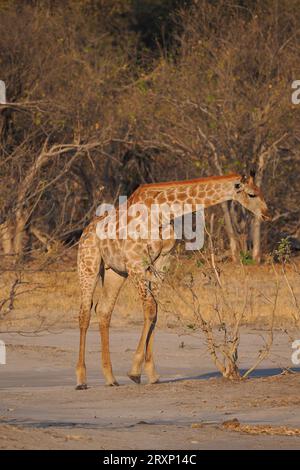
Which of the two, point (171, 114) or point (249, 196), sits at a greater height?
point (171, 114)

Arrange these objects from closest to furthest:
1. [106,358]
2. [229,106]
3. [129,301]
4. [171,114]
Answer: [106,358], [129,301], [229,106], [171,114]

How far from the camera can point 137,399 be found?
1086 cm

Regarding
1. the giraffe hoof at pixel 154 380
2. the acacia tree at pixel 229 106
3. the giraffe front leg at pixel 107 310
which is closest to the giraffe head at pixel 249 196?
the giraffe front leg at pixel 107 310

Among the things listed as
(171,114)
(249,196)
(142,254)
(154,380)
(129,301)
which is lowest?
(154,380)

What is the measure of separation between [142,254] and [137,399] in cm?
182

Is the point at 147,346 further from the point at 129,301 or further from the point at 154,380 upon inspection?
the point at 129,301

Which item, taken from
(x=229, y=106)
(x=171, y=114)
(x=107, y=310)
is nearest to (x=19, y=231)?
(x=171, y=114)

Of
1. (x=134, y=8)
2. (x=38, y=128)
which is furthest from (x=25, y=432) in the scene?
(x=134, y=8)

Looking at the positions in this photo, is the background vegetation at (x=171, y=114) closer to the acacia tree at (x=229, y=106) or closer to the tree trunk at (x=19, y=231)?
the acacia tree at (x=229, y=106)

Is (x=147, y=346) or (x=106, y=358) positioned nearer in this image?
(x=147, y=346)

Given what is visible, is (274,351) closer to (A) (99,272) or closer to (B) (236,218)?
(A) (99,272)

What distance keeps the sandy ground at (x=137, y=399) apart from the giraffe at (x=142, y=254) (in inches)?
12.1

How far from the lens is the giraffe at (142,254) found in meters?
12.1

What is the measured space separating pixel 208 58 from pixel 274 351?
366 inches
